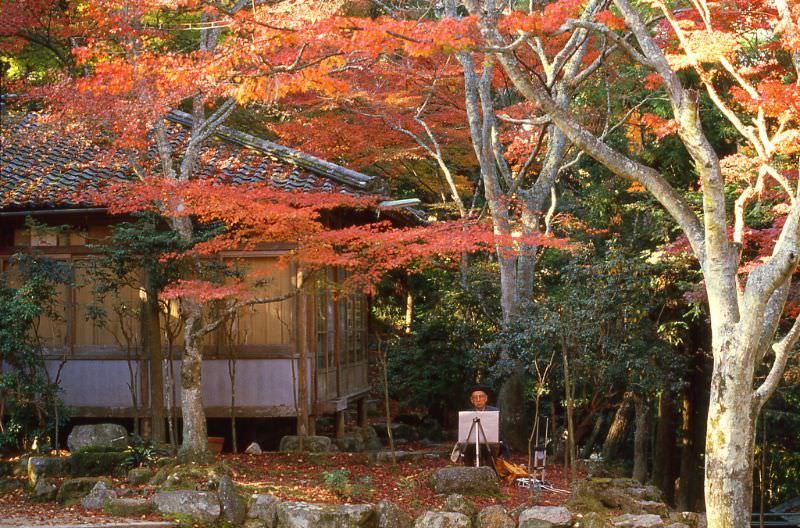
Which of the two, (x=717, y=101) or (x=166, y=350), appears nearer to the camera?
(x=717, y=101)

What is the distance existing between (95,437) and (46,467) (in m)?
1.27

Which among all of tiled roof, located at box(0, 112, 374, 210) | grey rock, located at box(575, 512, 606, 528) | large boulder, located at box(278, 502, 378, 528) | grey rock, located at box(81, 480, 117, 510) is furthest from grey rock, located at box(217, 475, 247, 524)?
tiled roof, located at box(0, 112, 374, 210)

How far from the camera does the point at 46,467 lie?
36.4ft

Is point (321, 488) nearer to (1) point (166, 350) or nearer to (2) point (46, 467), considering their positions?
(2) point (46, 467)

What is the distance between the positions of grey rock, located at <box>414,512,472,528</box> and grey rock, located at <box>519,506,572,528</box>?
61cm

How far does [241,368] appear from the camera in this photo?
13758 mm

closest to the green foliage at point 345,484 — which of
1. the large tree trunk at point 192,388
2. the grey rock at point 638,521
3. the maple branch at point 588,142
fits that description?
the large tree trunk at point 192,388

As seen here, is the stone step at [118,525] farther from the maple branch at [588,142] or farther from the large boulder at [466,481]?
the maple branch at [588,142]

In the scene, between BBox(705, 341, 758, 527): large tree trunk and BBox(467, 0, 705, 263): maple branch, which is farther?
BBox(467, 0, 705, 263): maple branch

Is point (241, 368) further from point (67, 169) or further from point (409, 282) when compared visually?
point (409, 282)

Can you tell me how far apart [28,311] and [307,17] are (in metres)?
5.18

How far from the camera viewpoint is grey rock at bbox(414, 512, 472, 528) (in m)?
9.74

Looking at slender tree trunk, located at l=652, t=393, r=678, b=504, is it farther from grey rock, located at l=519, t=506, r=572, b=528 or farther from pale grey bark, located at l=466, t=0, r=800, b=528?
pale grey bark, located at l=466, t=0, r=800, b=528

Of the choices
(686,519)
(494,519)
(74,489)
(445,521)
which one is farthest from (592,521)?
(74,489)
